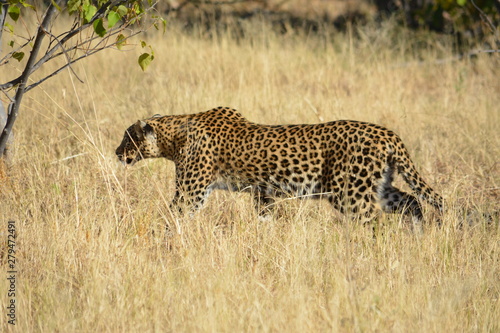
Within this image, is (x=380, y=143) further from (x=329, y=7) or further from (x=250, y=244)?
(x=329, y=7)

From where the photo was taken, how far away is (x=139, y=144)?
6566 millimetres

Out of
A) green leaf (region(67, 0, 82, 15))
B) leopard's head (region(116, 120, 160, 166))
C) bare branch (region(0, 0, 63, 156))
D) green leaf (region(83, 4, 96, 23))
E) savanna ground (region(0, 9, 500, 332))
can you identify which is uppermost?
green leaf (region(67, 0, 82, 15))

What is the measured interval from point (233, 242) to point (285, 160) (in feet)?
3.14

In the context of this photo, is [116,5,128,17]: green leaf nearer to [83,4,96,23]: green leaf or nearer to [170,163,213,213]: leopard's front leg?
[83,4,96,23]: green leaf

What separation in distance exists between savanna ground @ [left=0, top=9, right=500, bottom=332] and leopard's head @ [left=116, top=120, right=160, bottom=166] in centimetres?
12

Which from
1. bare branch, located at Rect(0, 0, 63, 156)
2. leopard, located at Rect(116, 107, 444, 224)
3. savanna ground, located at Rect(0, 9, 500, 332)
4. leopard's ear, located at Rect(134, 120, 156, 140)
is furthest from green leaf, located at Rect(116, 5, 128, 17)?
leopard's ear, located at Rect(134, 120, 156, 140)

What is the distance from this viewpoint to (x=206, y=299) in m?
4.11

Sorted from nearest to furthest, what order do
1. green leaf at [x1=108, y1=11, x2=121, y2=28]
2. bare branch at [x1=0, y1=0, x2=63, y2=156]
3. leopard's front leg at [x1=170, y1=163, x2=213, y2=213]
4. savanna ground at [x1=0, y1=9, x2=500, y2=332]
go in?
1. savanna ground at [x1=0, y1=9, x2=500, y2=332]
2. green leaf at [x1=108, y1=11, x2=121, y2=28]
3. bare branch at [x1=0, y1=0, x2=63, y2=156]
4. leopard's front leg at [x1=170, y1=163, x2=213, y2=213]

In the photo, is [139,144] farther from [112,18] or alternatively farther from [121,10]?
[112,18]

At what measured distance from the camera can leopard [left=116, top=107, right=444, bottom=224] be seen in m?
5.68

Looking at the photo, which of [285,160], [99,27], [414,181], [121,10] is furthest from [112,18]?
[414,181]

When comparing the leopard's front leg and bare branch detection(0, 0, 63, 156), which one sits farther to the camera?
the leopard's front leg

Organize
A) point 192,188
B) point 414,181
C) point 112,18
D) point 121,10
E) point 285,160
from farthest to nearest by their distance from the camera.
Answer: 1. point 192,188
2. point 285,160
3. point 414,181
4. point 121,10
5. point 112,18

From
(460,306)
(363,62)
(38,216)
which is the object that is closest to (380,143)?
(460,306)
